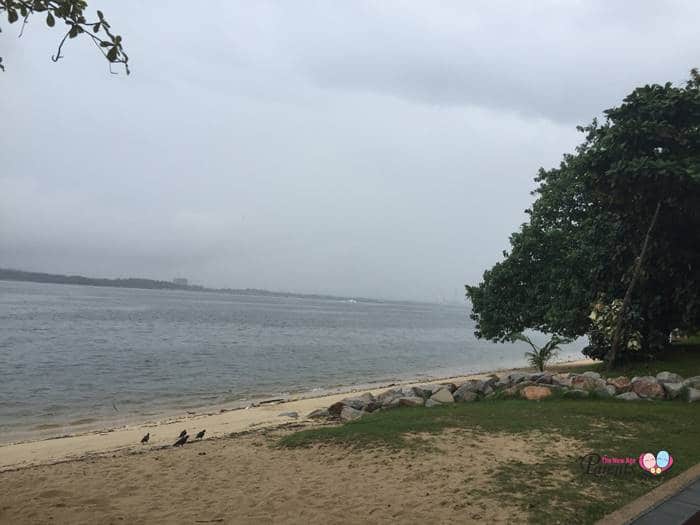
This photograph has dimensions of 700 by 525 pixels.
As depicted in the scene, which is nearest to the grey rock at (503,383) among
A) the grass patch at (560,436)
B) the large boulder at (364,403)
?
the grass patch at (560,436)

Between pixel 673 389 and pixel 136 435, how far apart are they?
1107cm

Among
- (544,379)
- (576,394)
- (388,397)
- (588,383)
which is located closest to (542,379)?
(544,379)

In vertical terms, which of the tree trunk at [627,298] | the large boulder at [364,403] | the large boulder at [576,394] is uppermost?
the tree trunk at [627,298]

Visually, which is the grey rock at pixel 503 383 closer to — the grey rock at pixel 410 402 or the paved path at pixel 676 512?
the grey rock at pixel 410 402

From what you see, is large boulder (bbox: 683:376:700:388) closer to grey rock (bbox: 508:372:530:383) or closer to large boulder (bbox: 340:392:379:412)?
grey rock (bbox: 508:372:530:383)

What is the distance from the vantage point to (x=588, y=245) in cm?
1712

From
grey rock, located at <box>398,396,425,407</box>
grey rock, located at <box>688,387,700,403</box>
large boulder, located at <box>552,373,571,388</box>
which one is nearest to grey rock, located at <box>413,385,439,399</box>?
grey rock, located at <box>398,396,425,407</box>

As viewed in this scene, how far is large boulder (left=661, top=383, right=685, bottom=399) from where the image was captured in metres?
10.1

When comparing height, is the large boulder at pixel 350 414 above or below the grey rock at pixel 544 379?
below

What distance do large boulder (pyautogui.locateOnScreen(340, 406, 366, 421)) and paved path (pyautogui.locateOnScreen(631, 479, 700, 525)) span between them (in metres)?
6.53

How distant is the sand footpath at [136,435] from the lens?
10.3 m

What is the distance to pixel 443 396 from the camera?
11102 millimetres

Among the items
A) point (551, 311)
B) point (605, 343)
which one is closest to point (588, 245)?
point (551, 311)

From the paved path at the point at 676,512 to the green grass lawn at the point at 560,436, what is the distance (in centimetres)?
39
